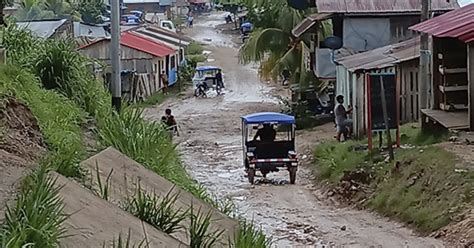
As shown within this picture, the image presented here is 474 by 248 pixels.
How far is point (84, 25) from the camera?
48.6 meters

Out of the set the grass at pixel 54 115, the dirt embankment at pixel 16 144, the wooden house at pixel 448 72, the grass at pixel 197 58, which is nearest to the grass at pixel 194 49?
the grass at pixel 197 58

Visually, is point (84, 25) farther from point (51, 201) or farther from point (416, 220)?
point (51, 201)

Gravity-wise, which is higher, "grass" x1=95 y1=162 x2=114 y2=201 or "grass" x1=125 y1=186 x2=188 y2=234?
"grass" x1=95 y1=162 x2=114 y2=201

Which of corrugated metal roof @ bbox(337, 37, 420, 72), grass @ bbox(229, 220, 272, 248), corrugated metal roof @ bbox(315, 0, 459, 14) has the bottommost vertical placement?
grass @ bbox(229, 220, 272, 248)

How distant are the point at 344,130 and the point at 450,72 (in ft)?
21.7

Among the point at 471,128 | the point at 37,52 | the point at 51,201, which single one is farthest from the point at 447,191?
the point at 51,201

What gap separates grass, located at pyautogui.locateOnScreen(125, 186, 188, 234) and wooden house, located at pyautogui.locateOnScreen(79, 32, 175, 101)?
29.0m

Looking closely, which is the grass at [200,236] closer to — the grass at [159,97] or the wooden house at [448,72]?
the wooden house at [448,72]

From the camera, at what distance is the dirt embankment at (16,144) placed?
6.97 metres

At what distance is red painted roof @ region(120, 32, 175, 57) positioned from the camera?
136ft

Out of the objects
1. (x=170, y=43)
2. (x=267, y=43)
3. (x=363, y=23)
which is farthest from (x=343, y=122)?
(x=170, y=43)

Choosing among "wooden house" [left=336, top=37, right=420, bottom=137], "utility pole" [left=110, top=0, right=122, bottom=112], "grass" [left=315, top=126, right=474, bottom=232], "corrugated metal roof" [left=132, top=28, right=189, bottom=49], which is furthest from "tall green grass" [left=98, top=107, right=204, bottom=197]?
"corrugated metal roof" [left=132, top=28, right=189, bottom=49]

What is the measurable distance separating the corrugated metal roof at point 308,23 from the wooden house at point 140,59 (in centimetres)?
737

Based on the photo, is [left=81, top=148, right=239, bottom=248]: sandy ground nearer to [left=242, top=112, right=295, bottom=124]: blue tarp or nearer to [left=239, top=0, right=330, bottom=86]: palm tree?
[left=242, top=112, right=295, bottom=124]: blue tarp
